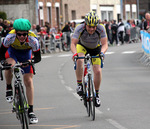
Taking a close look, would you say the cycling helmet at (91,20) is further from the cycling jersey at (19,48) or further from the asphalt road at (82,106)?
the asphalt road at (82,106)

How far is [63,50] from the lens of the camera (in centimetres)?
3669

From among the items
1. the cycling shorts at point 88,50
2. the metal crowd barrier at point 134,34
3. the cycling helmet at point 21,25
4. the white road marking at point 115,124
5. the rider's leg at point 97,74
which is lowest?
the metal crowd barrier at point 134,34

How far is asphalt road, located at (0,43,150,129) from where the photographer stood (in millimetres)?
8719

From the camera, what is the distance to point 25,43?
844cm

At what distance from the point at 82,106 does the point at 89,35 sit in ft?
6.17

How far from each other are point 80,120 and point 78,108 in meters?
1.49

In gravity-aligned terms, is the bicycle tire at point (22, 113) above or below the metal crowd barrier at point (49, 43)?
above

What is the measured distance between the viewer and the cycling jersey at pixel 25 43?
8.38 meters

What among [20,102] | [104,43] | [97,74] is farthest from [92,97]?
[20,102]

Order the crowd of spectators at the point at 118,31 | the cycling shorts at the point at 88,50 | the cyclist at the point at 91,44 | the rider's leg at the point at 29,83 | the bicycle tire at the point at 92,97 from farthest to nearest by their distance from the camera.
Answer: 1. the crowd of spectators at the point at 118,31
2. the cycling shorts at the point at 88,50
3. the cyclist at the point at 91,44
4. the bicycle tire at the point at 92,97
5. the rider's leg at the point at 29,83

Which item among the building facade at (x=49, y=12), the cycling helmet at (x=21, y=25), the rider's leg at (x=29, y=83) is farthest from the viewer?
the building facade at (x=49, y=12)

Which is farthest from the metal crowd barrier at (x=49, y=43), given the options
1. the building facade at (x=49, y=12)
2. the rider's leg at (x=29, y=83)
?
the rider's leg at (x=29, y=83)

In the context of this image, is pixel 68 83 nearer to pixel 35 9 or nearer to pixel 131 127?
pixel 131 127

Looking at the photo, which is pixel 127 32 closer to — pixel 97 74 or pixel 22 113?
pixel 97 74
